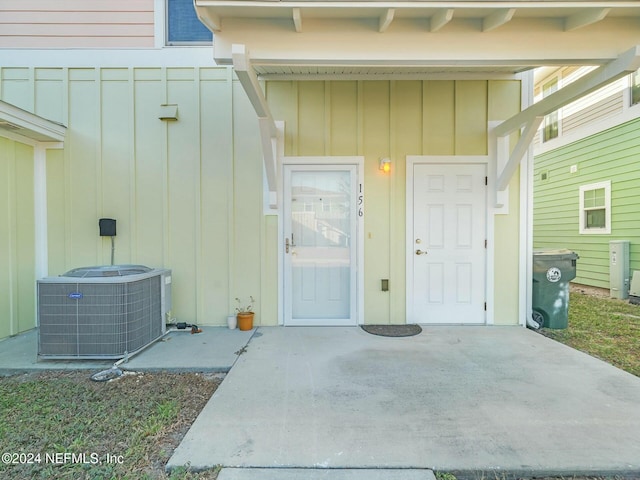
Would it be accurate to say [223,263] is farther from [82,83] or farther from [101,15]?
[101,15]

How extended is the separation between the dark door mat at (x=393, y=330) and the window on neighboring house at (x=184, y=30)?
13.1 feet

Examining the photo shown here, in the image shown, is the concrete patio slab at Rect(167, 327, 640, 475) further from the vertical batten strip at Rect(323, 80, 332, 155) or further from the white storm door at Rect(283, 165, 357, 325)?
the vertical batten strip at Rect(323, 80, 332, 155)

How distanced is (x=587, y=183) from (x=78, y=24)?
9.07m

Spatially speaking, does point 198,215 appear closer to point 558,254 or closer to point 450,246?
point 450,246

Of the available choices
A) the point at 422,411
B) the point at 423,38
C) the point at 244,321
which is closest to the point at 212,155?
the point at 244,321

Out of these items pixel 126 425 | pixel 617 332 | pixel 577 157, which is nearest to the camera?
pixel 126 425

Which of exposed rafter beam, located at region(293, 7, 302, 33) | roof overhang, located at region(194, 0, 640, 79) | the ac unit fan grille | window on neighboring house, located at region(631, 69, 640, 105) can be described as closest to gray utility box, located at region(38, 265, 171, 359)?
the ac unit fan grille

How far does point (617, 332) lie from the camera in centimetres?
385

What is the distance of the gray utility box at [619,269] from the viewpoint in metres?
5.77

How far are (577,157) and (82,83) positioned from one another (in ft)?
29.4

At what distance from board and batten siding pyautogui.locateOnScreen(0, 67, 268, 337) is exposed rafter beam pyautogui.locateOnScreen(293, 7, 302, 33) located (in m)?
1.65

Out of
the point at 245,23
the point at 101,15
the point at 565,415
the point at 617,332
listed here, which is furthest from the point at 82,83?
the point at 617,332

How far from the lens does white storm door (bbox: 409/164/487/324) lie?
3957mm

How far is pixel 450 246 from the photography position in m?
3.97
